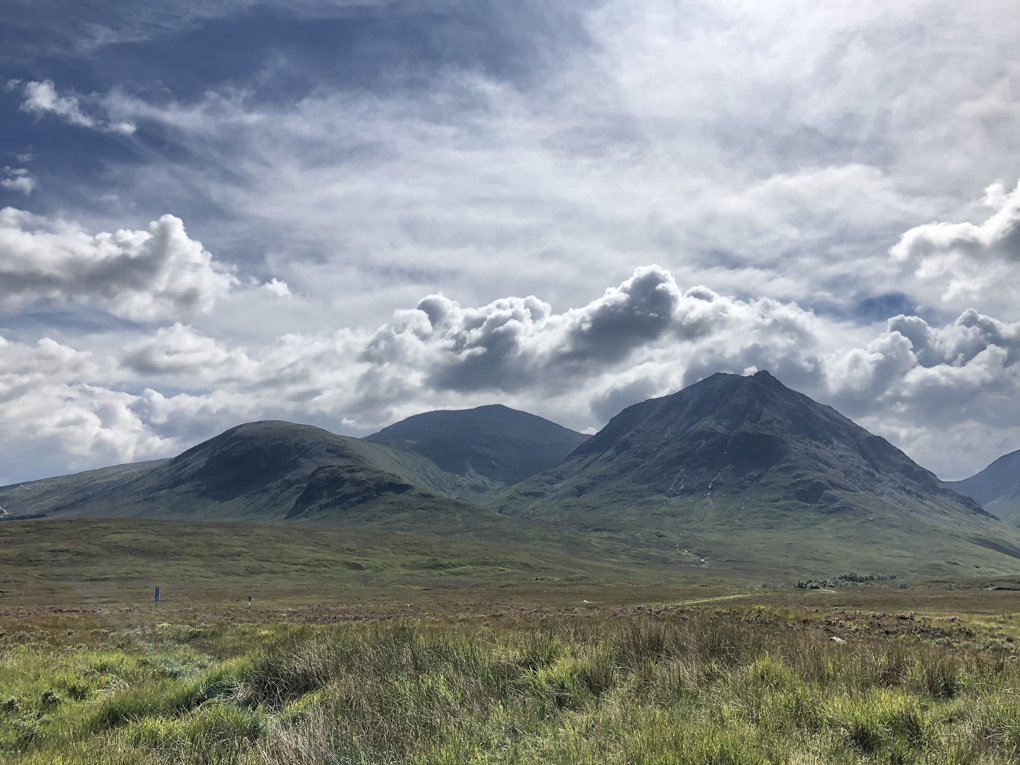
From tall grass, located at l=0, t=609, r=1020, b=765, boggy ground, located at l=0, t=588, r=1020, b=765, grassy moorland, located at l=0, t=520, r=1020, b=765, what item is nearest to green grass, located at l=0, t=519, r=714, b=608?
grassy moorland, located at l=0, t=520, r=1020, b=765

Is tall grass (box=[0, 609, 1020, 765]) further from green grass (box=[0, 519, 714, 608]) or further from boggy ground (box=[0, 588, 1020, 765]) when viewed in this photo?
green grass (box=[0, 519, 714, 608])

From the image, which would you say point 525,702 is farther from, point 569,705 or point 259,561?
point 259,561

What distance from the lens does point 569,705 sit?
A: 7.83m

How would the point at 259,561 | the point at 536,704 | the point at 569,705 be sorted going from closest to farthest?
the point at 536,704
the point at 569,705
the point at 259,561

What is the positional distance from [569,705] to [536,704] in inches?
20.7

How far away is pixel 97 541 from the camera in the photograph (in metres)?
157

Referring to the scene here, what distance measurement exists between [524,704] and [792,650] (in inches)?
184

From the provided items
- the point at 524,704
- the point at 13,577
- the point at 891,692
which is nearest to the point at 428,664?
the point at 524,704

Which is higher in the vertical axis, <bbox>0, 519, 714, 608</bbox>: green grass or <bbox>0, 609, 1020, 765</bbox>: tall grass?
<bbox>0, 609, 1020, 765</bbox>: tall grass

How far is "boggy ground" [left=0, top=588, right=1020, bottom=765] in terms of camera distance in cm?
591

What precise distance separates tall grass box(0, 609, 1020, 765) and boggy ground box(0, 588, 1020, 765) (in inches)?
1.1

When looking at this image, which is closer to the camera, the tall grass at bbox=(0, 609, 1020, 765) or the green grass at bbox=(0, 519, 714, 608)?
the tall grass at bbox=(0, 609, 1020, 765)

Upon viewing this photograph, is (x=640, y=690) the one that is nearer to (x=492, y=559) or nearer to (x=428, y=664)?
(x=428, y=664)

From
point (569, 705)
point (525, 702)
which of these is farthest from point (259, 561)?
point (569, 705)
